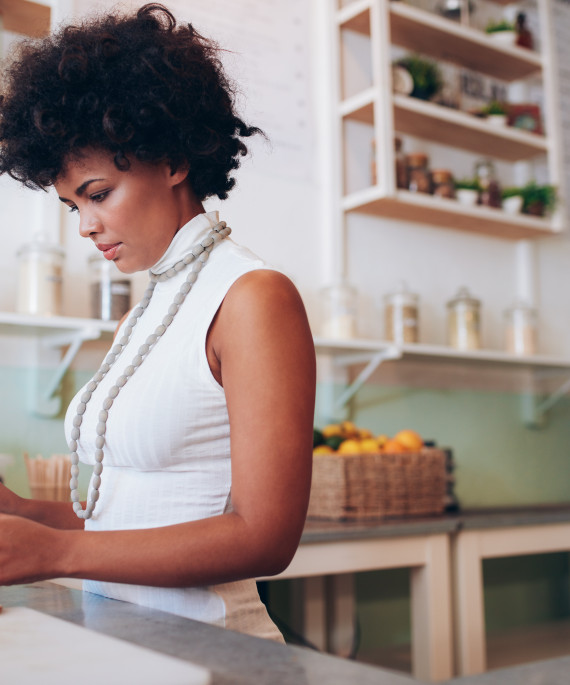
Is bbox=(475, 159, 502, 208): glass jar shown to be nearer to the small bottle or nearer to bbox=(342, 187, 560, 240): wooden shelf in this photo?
bbox=(342, 187, 560, 240): wooden shelf

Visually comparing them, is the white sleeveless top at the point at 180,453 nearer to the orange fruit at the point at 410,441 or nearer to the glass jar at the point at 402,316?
the orange fruit at the point at 410,441

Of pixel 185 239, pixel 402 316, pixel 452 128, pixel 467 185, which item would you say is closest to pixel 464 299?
pixel 402 316

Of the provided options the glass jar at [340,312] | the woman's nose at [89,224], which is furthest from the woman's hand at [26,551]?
the glass jar at [340,312]

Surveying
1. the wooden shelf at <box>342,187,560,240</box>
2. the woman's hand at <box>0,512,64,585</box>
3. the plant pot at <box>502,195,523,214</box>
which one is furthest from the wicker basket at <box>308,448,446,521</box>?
the woman's hand at <box>0,512,64,585</box>

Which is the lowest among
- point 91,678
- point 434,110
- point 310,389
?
point 91,678

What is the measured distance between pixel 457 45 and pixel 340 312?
110 centimetres

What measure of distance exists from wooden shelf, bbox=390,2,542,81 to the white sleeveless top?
2.06 metres

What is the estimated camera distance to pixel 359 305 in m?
2.59

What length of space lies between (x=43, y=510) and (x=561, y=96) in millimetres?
2992

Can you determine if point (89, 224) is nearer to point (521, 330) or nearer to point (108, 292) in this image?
point (108, 292)

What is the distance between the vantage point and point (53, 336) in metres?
1.97

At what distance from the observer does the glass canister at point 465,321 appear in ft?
8.57

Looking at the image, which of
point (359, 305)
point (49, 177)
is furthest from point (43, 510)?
point (359, 305)

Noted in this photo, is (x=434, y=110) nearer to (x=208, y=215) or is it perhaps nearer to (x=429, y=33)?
(x=429, y=33)
